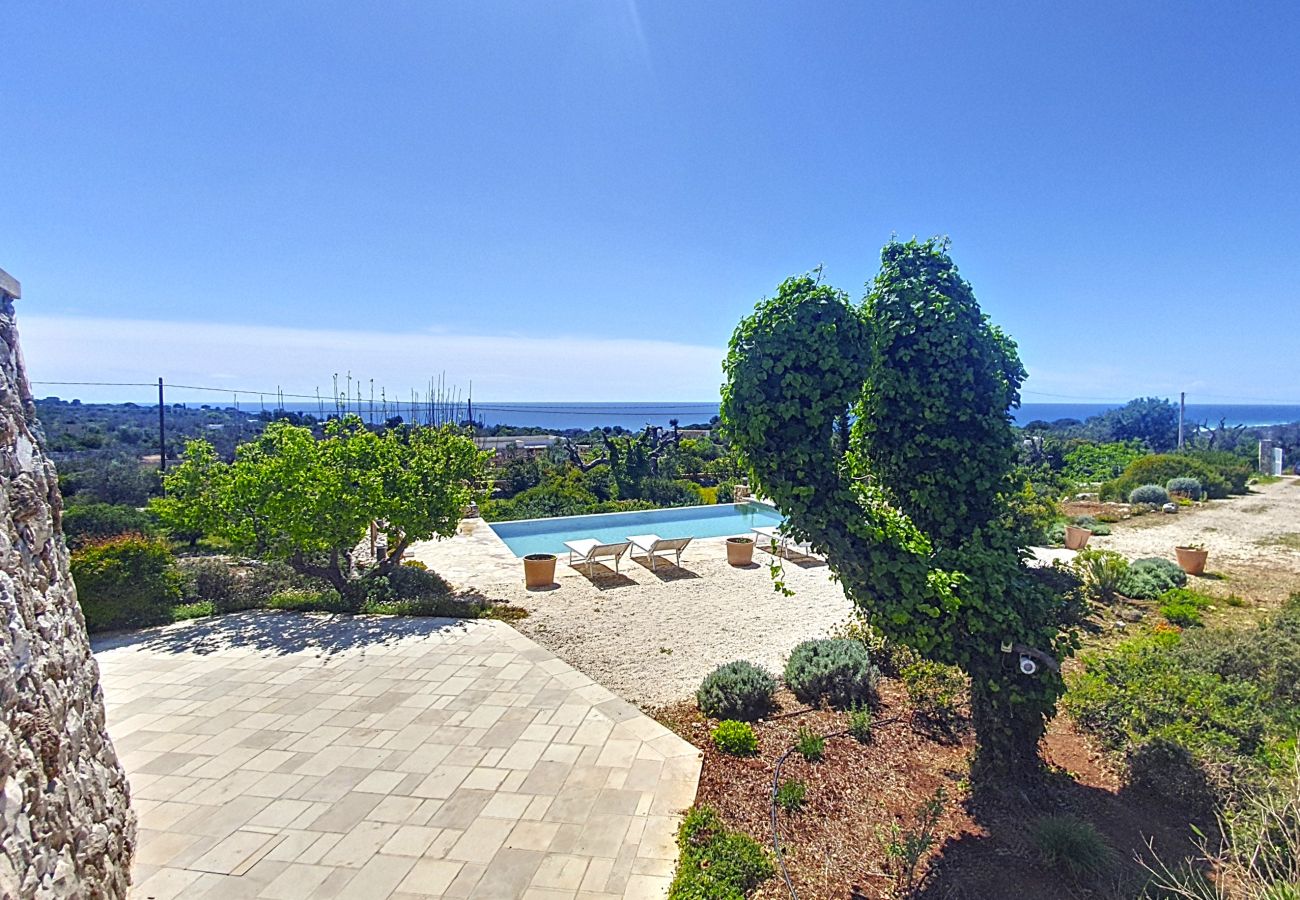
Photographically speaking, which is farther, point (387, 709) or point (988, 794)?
point (387, 709)

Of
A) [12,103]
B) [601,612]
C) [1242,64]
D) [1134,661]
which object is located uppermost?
[1242,64]

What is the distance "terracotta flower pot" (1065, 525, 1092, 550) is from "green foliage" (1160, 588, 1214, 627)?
3185 mm

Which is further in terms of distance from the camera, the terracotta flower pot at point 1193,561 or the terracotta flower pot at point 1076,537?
the terracotta flower pot at point 1076,537

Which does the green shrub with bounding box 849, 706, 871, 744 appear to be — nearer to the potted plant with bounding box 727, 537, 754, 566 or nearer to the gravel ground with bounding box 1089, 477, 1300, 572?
the potted plant with bounding box 727, 537, 754, 566

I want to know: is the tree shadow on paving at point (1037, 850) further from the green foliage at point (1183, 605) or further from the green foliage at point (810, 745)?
the green foliage at point (1183, 605)

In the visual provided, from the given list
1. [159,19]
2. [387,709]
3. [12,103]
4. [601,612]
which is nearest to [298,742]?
[387,709]

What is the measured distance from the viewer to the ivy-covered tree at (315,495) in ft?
27.1

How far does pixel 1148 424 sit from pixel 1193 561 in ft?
95.6

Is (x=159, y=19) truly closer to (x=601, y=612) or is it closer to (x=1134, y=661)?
(x=601, y=612)

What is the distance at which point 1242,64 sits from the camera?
7.31m

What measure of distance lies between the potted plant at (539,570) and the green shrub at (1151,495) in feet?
61.7

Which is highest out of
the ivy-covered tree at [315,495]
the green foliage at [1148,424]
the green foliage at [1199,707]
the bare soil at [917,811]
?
the green foliage at [1148,424]

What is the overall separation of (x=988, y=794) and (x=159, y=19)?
1026 cm

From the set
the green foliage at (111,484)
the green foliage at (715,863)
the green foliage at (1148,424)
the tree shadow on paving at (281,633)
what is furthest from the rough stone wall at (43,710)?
the green foliage at (1148,424)
